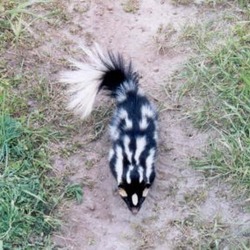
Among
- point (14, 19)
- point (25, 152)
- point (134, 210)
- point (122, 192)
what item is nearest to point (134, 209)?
point (134, 210)

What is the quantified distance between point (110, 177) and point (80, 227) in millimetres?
359

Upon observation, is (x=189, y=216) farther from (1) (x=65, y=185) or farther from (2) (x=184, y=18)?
(2) (x=184, y=18)

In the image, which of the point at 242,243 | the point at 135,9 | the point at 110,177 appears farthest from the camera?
the point at 135,9

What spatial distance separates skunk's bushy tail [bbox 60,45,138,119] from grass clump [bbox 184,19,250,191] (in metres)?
0.43

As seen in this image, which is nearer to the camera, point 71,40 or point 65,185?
point 65,185

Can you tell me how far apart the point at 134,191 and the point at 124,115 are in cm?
47

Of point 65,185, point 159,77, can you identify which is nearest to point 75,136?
point 65,185

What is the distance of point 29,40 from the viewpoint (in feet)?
15.7

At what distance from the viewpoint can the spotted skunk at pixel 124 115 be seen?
3.99 metres

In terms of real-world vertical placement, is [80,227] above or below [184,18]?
below

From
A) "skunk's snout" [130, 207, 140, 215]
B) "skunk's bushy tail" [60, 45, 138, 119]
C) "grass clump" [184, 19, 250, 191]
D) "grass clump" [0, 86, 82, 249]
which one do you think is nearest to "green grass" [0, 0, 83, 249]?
"grass clump" [0, 86, 82, 249]

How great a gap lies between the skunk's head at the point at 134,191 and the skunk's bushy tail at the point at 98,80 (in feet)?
1.86

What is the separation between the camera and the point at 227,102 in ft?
14.6

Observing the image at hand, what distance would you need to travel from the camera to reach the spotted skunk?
3.99m
